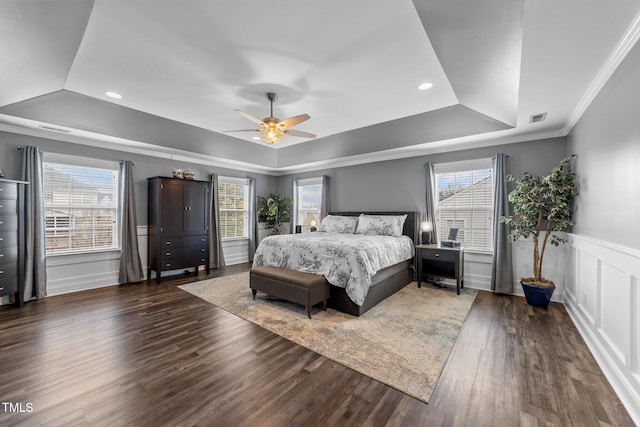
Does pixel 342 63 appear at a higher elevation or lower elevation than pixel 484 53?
higher

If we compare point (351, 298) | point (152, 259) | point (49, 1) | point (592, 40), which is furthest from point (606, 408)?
point (152, 259)

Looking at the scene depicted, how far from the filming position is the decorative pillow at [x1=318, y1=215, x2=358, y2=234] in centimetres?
552

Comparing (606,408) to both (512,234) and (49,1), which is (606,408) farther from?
(49,1)

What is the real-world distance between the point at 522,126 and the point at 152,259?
21.5ft

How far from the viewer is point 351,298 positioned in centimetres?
335

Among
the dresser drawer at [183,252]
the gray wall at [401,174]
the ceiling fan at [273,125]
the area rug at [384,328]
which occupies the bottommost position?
the area rug at [384,328]

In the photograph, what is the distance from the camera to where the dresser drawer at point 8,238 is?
3.41m

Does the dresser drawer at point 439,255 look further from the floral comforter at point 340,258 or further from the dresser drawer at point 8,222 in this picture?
the dresser drawer at point 8,222

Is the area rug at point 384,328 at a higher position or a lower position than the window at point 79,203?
lower

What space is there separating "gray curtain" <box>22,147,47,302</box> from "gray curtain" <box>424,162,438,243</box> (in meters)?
6.28

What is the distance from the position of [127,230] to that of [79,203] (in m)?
0.82

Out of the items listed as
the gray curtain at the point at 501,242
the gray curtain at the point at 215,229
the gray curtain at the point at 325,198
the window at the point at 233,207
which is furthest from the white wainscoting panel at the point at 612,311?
the window at the point at 233,207

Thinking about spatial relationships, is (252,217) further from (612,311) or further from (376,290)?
(612,311)

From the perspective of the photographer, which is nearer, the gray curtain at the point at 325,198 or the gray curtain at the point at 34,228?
the gray curtain at the point at 34,228
